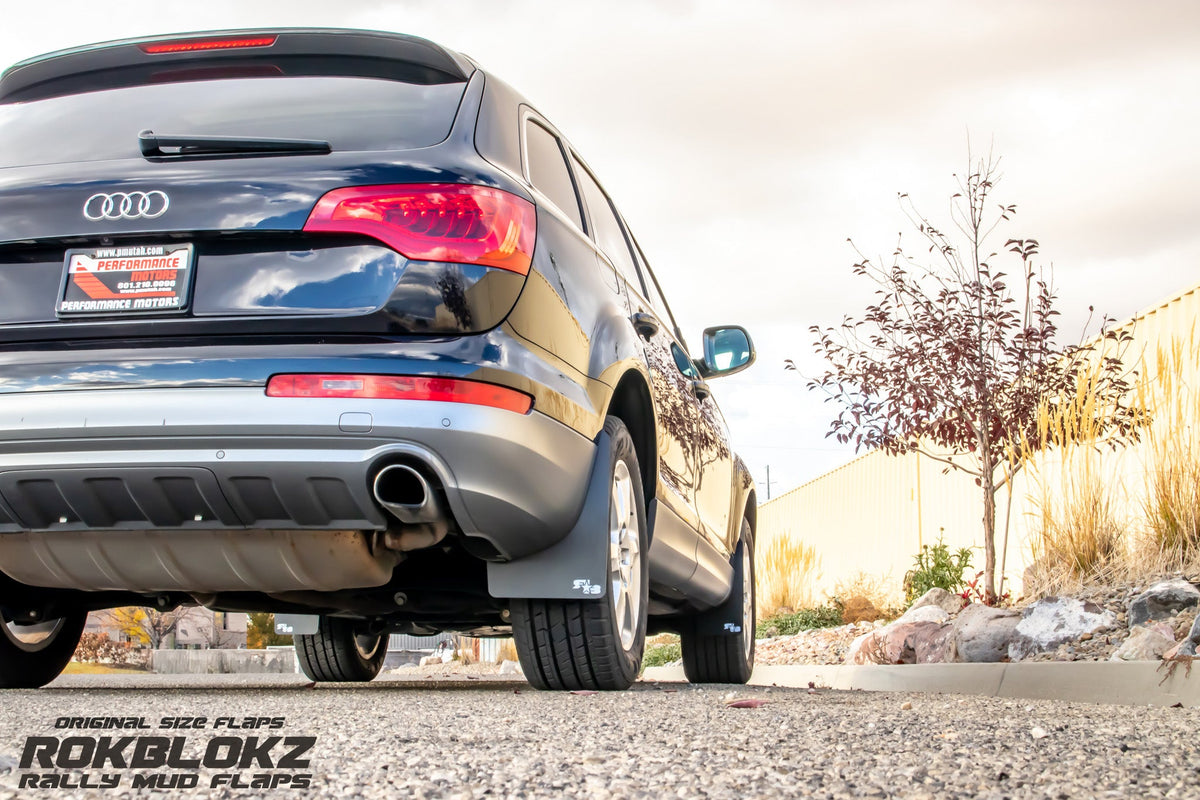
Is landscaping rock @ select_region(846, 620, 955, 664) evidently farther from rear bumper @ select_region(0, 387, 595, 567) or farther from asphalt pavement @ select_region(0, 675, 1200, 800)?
rear bumper @ select_region(0, 387, 595, 567)

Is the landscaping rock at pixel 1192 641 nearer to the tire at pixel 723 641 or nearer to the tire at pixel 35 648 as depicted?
the tire at pixel 723 641

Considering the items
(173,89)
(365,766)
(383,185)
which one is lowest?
(365,766)

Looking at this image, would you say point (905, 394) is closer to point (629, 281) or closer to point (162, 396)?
point (629, 281)

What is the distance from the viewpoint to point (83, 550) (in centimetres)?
343

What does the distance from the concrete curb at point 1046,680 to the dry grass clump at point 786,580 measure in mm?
6848

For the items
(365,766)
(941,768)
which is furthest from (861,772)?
(365,766)

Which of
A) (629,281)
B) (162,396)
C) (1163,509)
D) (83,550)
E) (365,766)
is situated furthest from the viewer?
(1163,509)

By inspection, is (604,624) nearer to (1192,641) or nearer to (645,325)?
(645,325)

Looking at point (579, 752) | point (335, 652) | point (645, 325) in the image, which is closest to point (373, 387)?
point (579, 752)

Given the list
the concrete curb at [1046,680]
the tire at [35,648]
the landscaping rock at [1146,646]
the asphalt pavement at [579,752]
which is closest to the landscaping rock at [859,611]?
the concrete curb at [1046,680]

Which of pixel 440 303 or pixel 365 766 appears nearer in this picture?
pixel 365 766

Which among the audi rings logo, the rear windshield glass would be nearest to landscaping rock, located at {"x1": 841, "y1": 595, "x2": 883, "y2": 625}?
the rear windshield glass

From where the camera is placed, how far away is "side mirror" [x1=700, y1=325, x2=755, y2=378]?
6.05m

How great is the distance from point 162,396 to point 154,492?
0.84ft
